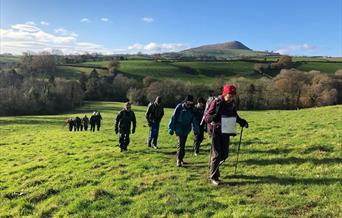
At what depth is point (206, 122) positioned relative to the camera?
1184cm

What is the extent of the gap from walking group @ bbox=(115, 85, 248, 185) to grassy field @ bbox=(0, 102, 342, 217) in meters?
0.69

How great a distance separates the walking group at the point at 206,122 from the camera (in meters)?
11.5

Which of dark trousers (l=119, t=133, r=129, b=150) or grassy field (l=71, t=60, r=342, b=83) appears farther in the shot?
grassy field (l=71, t=60, r=342, b=83)

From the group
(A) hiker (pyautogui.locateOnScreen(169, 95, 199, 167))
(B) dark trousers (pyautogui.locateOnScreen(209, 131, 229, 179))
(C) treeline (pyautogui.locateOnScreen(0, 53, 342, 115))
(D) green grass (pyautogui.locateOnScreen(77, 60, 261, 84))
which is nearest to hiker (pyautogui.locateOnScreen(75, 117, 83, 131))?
(A) hiker (pyautogui.locateOnScreen(169, 95, 199, 167))

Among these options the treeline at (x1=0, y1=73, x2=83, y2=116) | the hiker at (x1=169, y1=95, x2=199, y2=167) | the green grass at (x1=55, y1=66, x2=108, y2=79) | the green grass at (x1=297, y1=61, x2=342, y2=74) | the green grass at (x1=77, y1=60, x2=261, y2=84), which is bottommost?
the treeline at (x1=0, y1=73, x2=83, y2=116)

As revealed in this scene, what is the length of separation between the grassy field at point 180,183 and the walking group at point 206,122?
0.69 m

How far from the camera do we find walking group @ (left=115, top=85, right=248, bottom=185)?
37.7ft

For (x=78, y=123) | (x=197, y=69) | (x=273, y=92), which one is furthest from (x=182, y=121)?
(x=197, y=69)

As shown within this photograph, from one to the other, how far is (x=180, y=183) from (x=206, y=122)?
1997mm

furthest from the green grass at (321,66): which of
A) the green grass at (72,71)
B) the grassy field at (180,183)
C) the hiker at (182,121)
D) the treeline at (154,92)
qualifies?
the hiker at (182,121)

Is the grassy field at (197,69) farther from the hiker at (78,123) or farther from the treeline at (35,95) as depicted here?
the hiker at (78,123)

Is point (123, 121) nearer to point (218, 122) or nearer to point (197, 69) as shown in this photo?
point (218, 122)

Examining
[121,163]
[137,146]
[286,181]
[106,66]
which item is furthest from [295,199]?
[106,66]

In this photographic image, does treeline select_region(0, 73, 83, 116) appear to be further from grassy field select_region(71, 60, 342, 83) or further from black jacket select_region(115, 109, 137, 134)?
black jacket select_region(115, 109, 137, 134)
